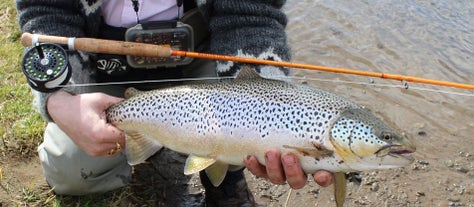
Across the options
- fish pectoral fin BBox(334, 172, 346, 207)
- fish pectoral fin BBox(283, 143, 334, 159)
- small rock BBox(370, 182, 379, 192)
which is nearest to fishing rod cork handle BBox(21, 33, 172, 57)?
fish pectoral fin BBox(283, 143, 334, 159)

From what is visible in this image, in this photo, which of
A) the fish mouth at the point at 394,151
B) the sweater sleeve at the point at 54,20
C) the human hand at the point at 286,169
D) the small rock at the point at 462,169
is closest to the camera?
the fish mouth at the point at 394,151

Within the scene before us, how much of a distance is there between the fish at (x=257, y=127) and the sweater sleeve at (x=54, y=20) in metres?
0.44

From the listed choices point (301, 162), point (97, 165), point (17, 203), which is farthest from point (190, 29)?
point (17, 203)

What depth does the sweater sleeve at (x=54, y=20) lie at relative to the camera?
8.48ft

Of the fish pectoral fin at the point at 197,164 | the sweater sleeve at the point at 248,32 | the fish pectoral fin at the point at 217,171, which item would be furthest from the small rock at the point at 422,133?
the fish pectoral fin at the point at 197,164

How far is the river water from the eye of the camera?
126 inches

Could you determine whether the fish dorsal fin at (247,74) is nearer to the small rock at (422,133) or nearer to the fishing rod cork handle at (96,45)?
the fishing rod cork handle at (96,45)

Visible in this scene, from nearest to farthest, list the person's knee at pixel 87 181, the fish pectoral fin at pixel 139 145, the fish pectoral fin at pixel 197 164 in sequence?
the fish pectoral fin at pixel 197 164, the fish pectoral fin at pixel 139 145, the person's knee at pixel 87 181

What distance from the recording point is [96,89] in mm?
2920

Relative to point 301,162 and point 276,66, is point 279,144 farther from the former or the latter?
point 276,66

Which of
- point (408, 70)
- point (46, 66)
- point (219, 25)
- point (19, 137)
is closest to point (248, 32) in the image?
point (219, 25)

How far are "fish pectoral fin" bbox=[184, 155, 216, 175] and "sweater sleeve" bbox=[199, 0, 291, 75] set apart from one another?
23.2 inches

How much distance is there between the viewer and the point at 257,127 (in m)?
2.12

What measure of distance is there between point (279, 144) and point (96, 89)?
1284mm
